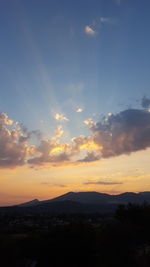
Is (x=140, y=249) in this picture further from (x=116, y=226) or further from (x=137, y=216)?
(x=137, y=216)

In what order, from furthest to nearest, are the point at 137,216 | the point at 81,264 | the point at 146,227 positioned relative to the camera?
the point at 137,216 < the point at 146,227 < the point at 81,264

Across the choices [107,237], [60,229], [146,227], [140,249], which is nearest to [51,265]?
[60,229]

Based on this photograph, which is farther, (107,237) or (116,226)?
(116,226)

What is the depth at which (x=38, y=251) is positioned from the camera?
4100 centimetres

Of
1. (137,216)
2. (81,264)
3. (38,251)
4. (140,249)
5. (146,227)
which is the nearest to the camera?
(81,264)

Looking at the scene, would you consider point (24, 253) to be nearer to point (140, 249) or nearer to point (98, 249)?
point (98, 249)

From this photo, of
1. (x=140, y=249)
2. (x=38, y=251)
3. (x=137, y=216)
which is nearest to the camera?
(x=38, y=251)

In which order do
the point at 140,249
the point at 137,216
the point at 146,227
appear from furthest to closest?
the point at 137,216 < the point at 146,227 < the point at 140,249

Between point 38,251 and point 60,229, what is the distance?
428 centimetres

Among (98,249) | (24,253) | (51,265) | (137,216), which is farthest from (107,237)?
(137,216)

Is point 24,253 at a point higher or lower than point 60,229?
lower

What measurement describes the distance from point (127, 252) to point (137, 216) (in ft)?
54.6

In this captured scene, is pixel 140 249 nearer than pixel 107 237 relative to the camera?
No

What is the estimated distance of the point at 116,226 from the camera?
42.9 m
